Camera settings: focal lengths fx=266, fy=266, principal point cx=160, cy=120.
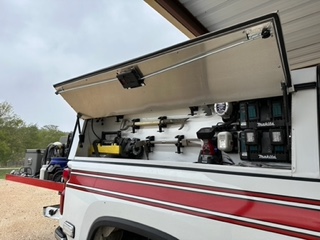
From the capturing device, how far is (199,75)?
184cm

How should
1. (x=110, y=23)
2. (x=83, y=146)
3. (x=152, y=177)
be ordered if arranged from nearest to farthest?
(x=152, y=177) → (x=83, y=146) → (x=110, y=23)

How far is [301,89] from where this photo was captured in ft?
4.32

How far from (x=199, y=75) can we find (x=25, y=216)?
21.3 feet

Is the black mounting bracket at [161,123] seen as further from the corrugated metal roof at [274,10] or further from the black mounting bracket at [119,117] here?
the corrugated metal roof at [274,10]

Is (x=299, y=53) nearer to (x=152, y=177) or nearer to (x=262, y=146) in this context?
(x=262, y=146)

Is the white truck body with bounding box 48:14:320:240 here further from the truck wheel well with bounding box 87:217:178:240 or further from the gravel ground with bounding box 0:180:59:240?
the gravel ground with bounding box 0:180:59:240

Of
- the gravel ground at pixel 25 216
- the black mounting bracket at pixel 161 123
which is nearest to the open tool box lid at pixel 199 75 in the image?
the black mounting bracket at pixel 161 123

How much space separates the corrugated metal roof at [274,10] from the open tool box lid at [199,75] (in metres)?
1.67

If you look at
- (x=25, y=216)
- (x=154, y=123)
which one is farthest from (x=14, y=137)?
(x=154, y=123)

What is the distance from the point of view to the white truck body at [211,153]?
3.87 feet

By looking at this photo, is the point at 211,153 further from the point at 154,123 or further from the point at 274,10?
the point at 274,10

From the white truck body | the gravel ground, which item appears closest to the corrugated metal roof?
the white truck body

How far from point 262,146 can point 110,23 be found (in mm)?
13401

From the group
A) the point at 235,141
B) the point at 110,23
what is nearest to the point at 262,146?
the point at 235,141
